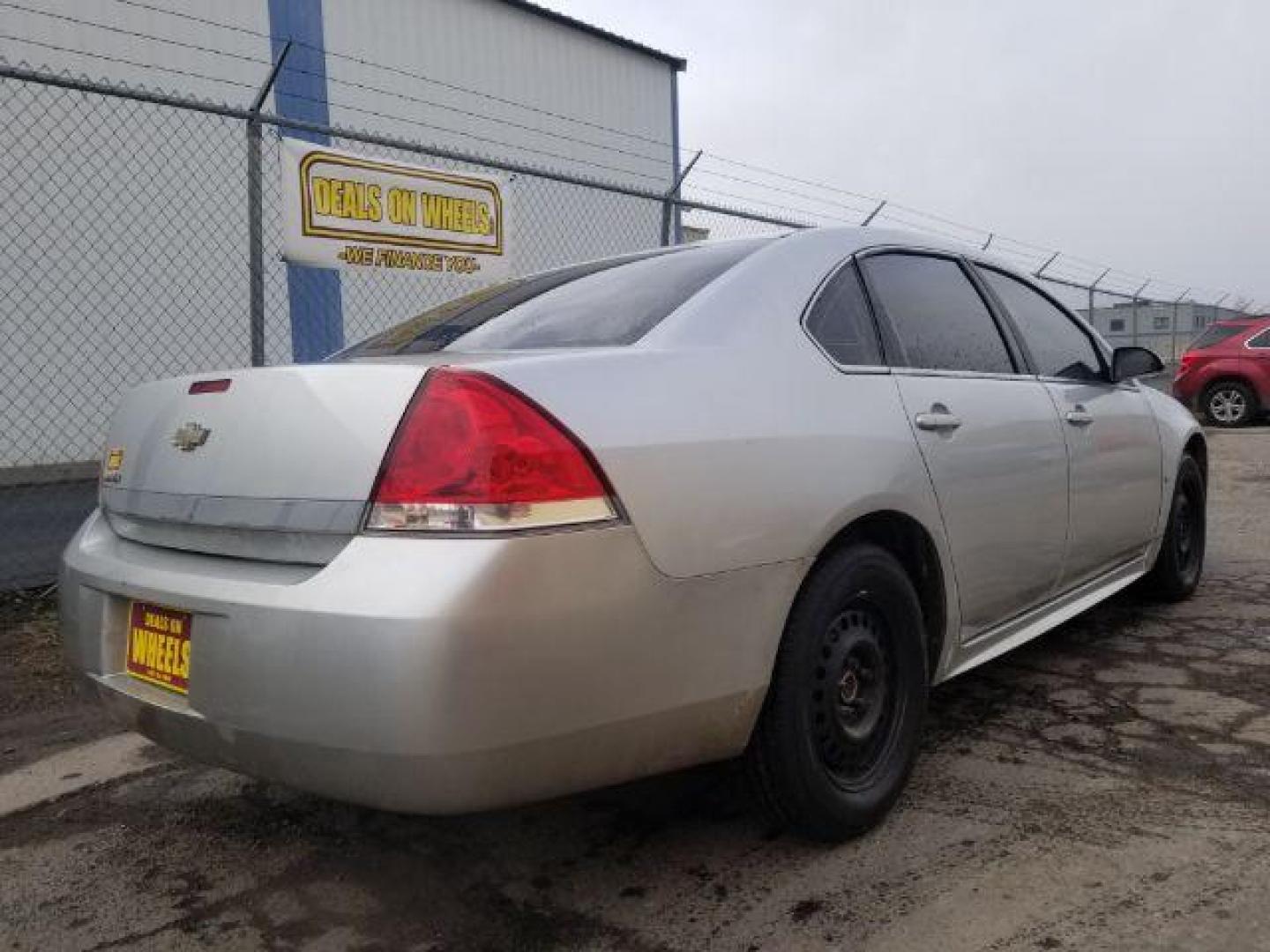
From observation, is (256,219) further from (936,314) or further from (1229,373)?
(1229,373)

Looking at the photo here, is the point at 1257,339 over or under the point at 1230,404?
over

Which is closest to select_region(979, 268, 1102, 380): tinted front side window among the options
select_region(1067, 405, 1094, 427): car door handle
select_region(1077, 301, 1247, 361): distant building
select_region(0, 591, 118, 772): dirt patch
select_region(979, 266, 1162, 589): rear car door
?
select_region(979, 266, 1162, 589): rear car door

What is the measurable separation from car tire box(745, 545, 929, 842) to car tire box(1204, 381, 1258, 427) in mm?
13168

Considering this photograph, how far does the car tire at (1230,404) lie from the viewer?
1343cm

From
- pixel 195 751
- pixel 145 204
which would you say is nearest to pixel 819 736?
pixel 195 751

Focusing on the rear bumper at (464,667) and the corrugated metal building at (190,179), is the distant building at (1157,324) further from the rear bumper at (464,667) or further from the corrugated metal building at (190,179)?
the rear bumper at (464,667)

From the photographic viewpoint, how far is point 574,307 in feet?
8.42

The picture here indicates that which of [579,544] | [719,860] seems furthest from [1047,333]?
[579,544]

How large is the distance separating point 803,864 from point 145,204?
8.39 metres

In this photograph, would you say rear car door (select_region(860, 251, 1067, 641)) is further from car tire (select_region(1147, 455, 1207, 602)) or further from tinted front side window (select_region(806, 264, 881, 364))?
car tire (select_region(1147, 455, 1207, 602))

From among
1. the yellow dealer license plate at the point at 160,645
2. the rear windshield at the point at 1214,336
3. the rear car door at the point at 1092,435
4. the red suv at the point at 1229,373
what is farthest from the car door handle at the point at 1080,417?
the rear windshield at the point at 1214,336

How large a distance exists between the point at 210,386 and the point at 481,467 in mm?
814

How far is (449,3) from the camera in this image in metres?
11.1

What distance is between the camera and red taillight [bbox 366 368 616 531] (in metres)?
1.78
